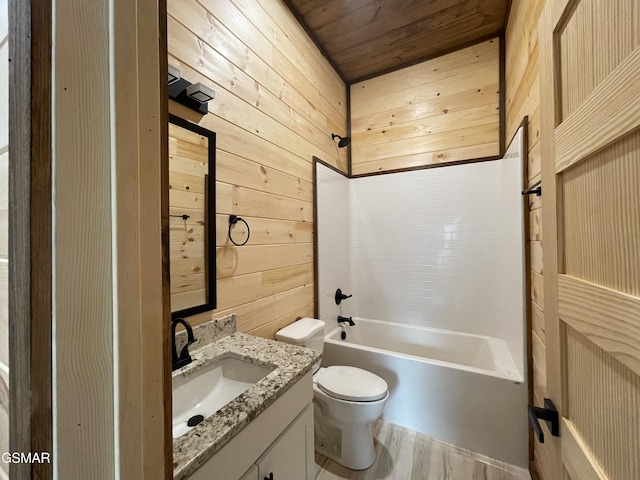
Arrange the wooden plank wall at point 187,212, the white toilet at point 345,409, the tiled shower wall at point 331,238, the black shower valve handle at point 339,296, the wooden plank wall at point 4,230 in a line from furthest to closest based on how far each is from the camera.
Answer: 1. the black shower valve handle at point 339,296
2. the tiled shower wall at point 331,238
3. the white toilet at point 345,409
4. the wooden plank wall at point 187,212
5. the wooden plank wall at point 4,230

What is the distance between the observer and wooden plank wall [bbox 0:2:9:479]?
37 centimetres

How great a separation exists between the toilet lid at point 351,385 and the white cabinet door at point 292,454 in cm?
38

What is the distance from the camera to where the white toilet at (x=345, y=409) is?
1457 mm

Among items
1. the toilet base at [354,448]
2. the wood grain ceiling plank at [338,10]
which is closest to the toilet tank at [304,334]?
the toilet base at [354,448]

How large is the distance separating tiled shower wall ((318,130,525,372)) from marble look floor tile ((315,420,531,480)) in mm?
765

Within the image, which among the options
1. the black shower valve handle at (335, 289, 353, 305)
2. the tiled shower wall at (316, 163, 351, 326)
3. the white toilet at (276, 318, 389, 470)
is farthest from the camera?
the black shower valve handle at (335, 289, 353, 305)

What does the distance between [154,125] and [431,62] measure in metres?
2.83

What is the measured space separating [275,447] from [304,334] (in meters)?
0.75

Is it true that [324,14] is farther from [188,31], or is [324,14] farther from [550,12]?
[550,12]

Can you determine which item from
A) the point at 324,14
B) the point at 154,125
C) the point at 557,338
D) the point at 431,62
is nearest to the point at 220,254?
the point at 154,125

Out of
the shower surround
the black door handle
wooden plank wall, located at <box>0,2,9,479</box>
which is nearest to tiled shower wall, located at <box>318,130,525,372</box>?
the shower surround

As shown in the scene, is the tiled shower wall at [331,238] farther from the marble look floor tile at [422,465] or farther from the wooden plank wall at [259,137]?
the marble look floor tile at [422,465]

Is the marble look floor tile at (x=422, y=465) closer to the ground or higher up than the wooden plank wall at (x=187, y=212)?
closer to the ground

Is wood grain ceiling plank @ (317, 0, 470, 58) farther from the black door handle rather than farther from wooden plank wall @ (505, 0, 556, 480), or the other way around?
the black door handle
